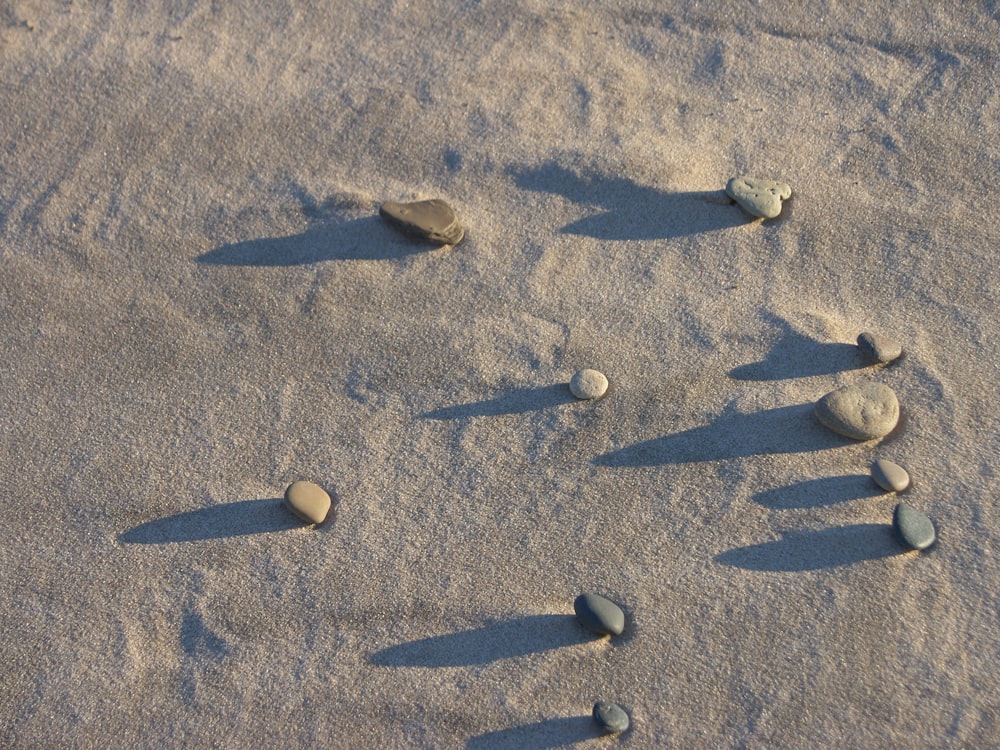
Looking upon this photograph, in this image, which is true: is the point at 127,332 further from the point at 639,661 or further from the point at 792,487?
the point at 792,487

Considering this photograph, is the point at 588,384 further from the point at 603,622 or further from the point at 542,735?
the point at 542,735

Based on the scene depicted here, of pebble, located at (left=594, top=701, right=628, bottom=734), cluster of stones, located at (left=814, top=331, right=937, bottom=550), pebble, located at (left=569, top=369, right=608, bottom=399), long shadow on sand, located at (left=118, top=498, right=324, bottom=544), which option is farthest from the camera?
pebble, located at (left=569, top=369, right=608, bottom=399)

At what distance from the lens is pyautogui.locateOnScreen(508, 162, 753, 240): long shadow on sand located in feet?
9.16

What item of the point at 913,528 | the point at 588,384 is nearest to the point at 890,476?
the point at 913,528

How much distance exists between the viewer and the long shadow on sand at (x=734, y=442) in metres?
2.40

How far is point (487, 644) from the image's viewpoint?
2188 mm

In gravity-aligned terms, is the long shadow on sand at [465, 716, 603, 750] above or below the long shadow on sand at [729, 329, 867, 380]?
below

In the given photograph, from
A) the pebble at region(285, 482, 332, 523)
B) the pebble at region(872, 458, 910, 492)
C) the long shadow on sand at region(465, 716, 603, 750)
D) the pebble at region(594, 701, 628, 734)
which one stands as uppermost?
the pebble at region(872, 458, 910, 492)

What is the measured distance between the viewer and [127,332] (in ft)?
8.80

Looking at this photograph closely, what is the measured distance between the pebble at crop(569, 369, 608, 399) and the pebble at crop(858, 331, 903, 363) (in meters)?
0.77

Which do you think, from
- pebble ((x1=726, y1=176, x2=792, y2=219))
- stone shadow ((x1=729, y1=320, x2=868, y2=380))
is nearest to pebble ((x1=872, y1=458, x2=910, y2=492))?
stone shadow ((x1=729, y1=320, x2=868, y2=380))

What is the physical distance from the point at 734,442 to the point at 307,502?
1.21 metres

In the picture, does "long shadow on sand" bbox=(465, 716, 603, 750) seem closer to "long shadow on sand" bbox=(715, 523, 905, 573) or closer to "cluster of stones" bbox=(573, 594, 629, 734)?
"cluster of stones" bbox=(573, 594, 629, 734)

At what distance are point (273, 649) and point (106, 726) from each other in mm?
442
